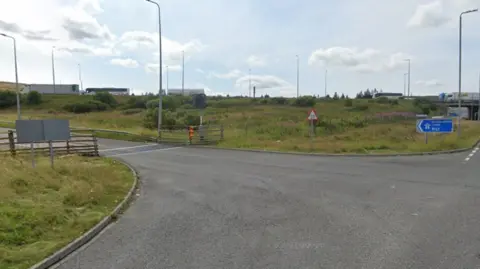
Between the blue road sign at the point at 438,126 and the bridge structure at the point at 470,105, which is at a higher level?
the bridge structure at the point at 470,105

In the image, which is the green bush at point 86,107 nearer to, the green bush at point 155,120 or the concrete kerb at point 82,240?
the green bush at point 155,120

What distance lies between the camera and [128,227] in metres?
7.47

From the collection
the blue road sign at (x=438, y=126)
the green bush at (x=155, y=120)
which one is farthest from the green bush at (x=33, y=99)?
the blue road sign at (x=438, y=126)

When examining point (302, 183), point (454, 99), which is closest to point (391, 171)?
Result: point (302, 183)

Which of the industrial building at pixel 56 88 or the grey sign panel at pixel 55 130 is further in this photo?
Result: the industrial building at pixel 56 88

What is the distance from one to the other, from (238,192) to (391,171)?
21.6 ft

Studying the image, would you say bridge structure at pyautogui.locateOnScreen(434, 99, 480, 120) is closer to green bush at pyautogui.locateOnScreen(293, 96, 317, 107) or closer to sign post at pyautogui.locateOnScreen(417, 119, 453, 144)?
green bush at pyautogui.locateOnScreen(293, 96, 317, 107)

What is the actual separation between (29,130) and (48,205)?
4.87 m

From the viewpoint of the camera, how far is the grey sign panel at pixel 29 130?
39.6 feet

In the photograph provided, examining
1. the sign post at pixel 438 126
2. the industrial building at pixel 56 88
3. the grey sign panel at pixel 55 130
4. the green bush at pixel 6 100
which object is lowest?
the sign post at pixel 438 126

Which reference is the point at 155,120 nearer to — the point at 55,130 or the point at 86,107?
the point at 55,130

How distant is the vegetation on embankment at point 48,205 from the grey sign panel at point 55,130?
0.95 metres

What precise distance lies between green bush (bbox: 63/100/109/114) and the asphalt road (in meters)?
69.8

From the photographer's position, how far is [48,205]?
8.37 meters
